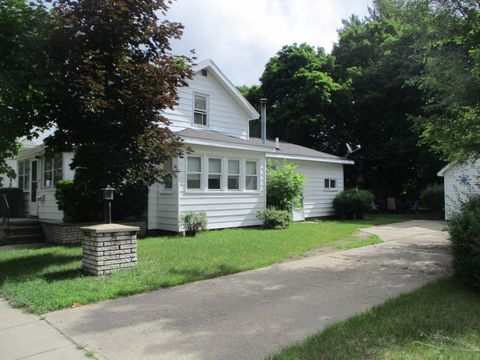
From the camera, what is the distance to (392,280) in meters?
6.75

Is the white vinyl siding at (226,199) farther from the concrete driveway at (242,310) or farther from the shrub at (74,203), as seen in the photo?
the concrete driveway at (242,310)

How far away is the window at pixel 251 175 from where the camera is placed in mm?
14987

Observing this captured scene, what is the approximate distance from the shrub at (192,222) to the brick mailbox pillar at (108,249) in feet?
16.1

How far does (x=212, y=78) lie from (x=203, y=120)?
2035 millimetres

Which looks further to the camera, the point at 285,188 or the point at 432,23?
the point at 285,188

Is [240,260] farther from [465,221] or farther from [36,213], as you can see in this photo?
[36,213]

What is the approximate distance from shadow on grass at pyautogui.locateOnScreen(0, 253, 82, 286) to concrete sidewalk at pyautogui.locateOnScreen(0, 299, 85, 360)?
191 centimetres

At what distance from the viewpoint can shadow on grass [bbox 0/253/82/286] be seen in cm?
708

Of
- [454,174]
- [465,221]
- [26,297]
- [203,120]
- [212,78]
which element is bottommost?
[26,297]

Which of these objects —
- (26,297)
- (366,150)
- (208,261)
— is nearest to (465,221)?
(208,261)

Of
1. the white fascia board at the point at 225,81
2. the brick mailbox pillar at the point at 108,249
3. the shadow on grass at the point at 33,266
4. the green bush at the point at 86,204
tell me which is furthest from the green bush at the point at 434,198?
the shadow on grass at the point at 33,266

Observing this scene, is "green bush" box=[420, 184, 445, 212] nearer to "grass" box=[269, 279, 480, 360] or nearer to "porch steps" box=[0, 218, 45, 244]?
"grass" box=[269, 279, 480, 360]

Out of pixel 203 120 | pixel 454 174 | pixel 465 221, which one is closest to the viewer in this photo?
pixel 465 221

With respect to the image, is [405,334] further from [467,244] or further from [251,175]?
[251,175]
